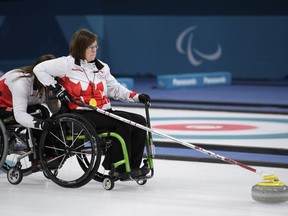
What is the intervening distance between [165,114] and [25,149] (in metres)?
4.80

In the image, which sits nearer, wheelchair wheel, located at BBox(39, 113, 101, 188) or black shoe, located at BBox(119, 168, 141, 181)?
wheelchair wheel, located at BBox(39, 113, 101, 188)

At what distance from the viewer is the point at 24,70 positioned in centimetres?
561

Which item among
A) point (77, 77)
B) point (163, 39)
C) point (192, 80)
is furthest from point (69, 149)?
point (163, 39)

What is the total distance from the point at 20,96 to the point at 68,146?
521 mm

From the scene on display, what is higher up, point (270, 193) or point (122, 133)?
point (122, 133)

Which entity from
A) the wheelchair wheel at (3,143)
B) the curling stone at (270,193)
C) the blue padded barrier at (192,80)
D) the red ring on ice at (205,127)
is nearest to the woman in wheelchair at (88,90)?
the wheelchair wheel at (3,143)

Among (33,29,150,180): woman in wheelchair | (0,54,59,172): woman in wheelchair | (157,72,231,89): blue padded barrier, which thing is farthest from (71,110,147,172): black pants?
(157,72,231,89): blue padded barrier

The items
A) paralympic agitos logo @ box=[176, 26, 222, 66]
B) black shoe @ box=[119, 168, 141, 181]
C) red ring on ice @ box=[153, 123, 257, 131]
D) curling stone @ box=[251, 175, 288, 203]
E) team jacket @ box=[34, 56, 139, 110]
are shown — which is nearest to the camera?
curling stone @ box=[251, 175, 288, 203]

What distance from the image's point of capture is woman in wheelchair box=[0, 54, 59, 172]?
17.9ft

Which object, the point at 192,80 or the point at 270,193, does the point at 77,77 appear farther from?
the point at 192,80

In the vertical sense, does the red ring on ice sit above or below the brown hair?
below

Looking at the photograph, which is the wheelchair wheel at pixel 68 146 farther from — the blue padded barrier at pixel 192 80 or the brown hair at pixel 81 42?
the blue padded barrier at pixel 192 80

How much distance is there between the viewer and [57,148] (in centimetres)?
540

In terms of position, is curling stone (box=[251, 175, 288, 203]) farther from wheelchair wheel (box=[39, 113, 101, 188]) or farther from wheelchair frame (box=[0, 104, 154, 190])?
wheelchair wheel (box=[39, 113, 101, 188])
